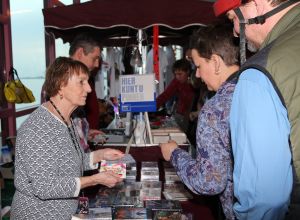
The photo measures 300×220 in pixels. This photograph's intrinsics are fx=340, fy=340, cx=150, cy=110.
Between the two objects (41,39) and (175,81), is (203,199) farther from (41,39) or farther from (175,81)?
(41,39)

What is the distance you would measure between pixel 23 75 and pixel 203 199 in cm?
458

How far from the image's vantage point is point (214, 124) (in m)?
1.38

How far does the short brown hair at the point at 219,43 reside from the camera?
153 centimetres

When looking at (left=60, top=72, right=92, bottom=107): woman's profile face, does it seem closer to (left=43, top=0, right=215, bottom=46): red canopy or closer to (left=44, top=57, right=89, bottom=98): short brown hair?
(left=44, top=57, right=89, bottom=98): short brown hair

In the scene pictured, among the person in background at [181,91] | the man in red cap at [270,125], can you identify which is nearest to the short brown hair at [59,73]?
the man in red cap at [270,125]

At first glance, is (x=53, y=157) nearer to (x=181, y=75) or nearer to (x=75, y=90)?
(x=75, y=90)

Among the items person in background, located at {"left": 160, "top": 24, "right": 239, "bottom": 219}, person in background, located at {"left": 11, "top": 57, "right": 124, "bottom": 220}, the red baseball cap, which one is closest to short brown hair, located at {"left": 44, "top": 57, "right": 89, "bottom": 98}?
person in background, located at {"left": 11, "top": 57, "right": 124, "bottom": 220}

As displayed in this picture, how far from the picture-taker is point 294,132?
39.1 inches

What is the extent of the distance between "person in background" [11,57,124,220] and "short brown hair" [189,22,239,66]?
785 millimetres

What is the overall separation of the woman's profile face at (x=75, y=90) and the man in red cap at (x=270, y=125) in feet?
3.70

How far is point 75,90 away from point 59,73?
0.43ft

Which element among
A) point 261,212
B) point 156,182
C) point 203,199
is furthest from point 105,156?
point 261,212

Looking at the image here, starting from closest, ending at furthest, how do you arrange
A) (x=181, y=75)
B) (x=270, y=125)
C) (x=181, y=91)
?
(x=270, y=125)
(x=181, y=75)
(x=181, y=91)

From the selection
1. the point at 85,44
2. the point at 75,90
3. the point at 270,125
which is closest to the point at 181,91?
the point at 85,44
